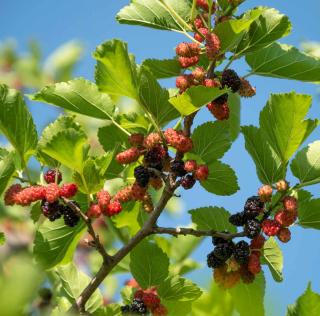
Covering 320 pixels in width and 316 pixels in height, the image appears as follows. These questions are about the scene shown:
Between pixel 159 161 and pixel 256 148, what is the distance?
1.01ft

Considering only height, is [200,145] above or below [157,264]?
above

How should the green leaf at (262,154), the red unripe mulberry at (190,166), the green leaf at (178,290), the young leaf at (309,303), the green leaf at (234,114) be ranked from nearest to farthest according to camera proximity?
the young leaf at (309,303)
the red unripe mulberry at (190,166)
the green leaf at (262,154)
the green leaf at (178,290)
the green leaf at (234,114)

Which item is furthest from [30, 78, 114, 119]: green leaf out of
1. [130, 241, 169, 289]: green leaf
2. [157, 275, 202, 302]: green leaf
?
[157, 275, 202, 302]: green leaf

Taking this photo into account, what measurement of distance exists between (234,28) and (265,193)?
49cm

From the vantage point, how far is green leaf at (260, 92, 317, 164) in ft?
4.94

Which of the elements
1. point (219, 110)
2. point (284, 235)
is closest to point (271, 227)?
point (284, 235)

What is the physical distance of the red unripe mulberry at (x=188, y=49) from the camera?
164 centimetres

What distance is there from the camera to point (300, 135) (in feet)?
5.01

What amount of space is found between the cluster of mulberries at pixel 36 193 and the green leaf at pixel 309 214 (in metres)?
0.70

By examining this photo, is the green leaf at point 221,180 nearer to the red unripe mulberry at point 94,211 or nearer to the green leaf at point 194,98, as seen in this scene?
the green leaf at point 194,98

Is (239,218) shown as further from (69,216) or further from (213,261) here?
(69,216)

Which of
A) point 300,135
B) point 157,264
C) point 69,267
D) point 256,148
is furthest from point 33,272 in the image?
point 69,267

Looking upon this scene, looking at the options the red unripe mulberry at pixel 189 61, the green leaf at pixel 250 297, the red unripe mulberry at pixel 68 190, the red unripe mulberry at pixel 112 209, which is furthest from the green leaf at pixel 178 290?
the red unripe mulberry at pixel 189 61

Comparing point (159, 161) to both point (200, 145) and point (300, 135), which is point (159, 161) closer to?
point (200, 145)
